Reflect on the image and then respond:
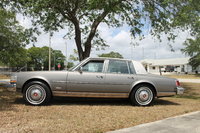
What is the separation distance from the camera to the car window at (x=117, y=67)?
6.51 m

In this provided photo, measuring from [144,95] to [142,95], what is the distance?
0.07 meters

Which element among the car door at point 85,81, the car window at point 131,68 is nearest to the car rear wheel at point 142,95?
the car window at point 131,68

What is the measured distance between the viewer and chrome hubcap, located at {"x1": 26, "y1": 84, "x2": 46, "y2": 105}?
19.8 ft

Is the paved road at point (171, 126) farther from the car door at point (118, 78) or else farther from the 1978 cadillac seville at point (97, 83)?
the car door at point (118, 78)

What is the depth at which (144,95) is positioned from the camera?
640 cm

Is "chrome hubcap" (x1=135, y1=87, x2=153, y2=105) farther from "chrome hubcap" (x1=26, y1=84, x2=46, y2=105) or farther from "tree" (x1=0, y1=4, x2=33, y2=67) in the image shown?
"tree" (x1=0, y1=4, x2=33, y2=67)

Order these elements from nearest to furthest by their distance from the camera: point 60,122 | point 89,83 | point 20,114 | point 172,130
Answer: point 172,130
point 60,122
point 20,114
point 89,83

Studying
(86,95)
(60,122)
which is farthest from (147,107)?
(60,122)

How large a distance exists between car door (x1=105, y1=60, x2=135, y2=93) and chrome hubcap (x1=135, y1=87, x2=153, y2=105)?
0.38m

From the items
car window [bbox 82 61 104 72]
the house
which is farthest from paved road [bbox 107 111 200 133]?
the house

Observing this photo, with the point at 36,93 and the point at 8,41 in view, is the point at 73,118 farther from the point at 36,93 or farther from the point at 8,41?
the point at 8,41

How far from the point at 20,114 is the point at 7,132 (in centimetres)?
135

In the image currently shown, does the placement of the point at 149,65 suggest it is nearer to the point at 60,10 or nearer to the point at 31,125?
the point at 60,10

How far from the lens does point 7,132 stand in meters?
3.59
